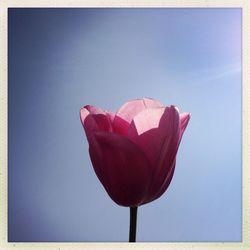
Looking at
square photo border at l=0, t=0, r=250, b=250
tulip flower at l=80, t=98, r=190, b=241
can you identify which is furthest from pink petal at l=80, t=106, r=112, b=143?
square photo border at l=0, t=0, r=250, b=250

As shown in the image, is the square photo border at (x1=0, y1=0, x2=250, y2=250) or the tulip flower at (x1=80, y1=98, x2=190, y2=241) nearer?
the tulip flower at (x1=80, y1=98, x2=190, y2=241)

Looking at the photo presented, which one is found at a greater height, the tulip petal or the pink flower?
the tulip petal

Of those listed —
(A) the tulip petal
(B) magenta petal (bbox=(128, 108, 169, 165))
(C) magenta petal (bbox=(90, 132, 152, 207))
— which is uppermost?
(A) the tulip petal

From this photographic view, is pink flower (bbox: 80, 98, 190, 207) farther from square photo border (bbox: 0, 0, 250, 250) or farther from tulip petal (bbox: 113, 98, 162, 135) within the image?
square photo border (bbox: 0, 0, 250, 250)
